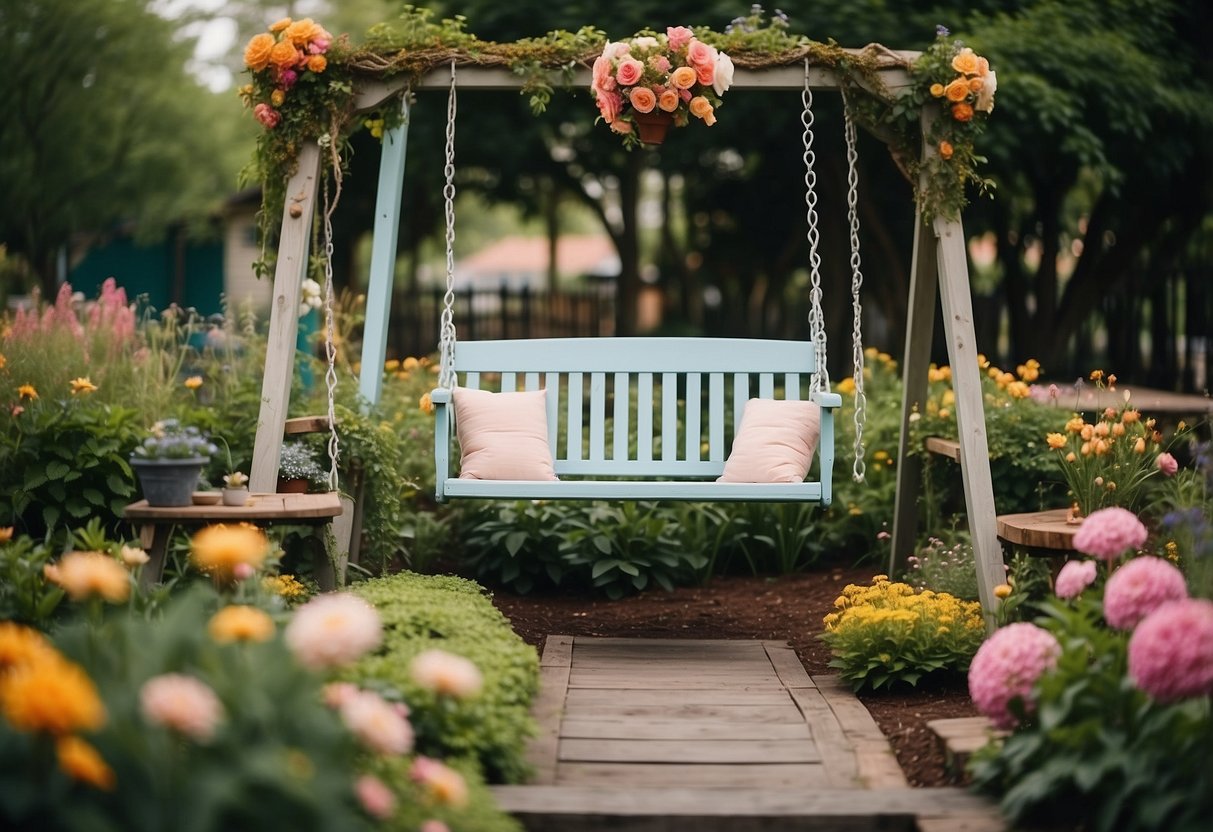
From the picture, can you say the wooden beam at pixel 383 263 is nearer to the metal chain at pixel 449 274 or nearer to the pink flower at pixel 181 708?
the metal chain at pixel 449 274

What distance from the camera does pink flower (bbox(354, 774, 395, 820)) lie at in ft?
7.38


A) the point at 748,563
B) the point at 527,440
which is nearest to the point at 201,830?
the point at 527,440

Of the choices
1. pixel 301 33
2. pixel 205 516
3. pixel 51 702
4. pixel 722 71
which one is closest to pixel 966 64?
pixel 722 71

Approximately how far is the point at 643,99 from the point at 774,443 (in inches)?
56.3

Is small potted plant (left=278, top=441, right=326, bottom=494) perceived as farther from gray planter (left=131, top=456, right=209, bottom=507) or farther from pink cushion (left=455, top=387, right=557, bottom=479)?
gray planter (left=131, top=456, right=209, bottom=507)

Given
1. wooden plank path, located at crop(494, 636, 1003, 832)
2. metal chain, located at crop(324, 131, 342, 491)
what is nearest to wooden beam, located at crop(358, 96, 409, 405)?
metal chain, located at crop(324, 131, 342, 491)

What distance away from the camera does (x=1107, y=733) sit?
281 cm

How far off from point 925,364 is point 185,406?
3158 mm

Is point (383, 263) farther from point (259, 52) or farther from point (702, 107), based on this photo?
point (702, 107)

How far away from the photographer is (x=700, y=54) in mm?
4836

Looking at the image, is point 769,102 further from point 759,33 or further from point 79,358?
point 79,358

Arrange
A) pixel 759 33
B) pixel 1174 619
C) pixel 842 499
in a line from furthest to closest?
1. pixel 842 499
2. pixel 759 33
3. pixel 1174 619

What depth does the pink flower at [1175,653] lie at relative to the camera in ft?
8.50

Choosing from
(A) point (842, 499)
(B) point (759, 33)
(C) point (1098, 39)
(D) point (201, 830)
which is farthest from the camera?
(C) point (1098, 39)
